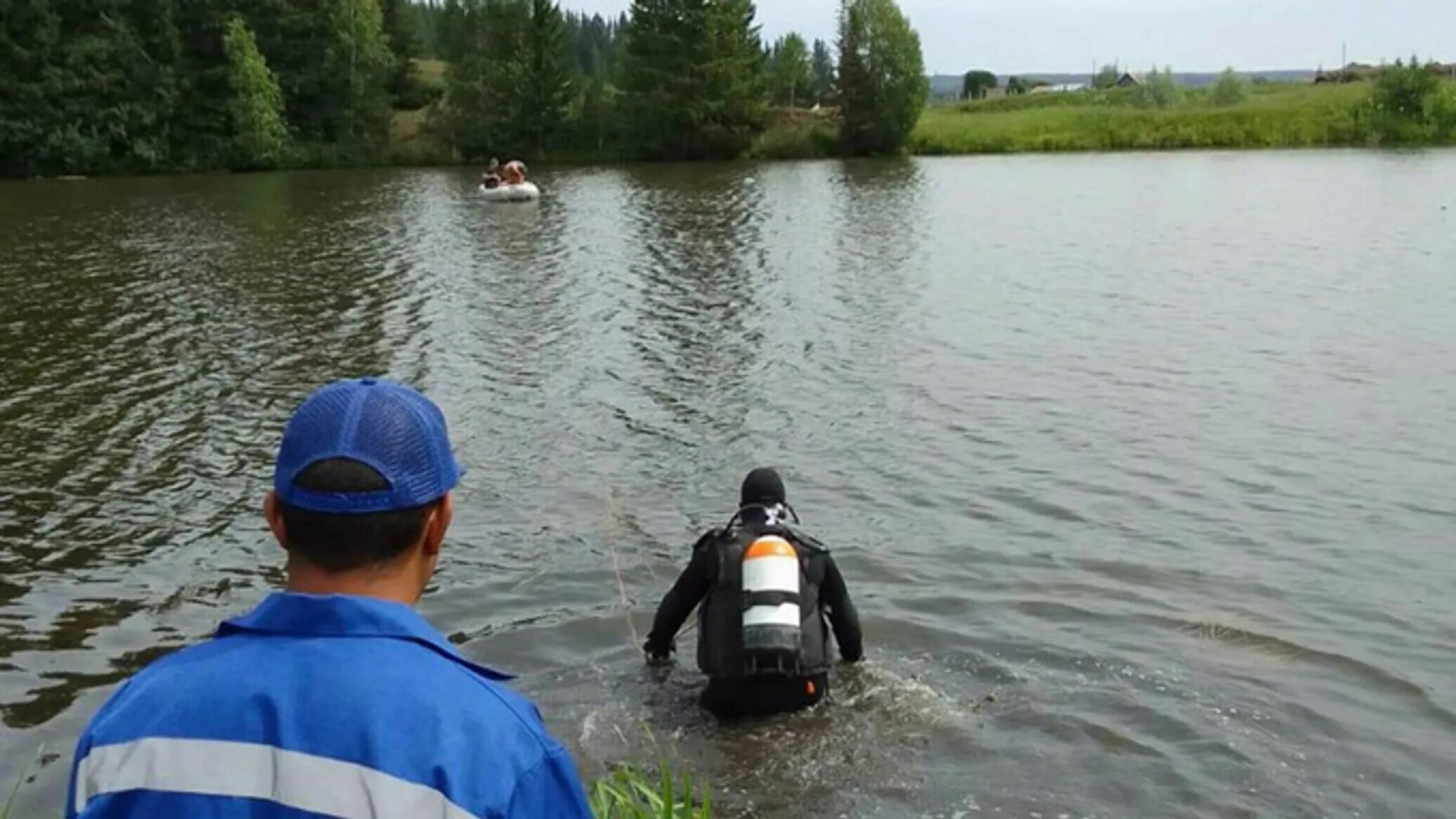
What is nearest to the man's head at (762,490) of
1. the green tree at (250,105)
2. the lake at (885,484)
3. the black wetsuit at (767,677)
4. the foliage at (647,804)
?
the black wetsuit at (767,677)

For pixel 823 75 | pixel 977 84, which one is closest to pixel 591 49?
pixel 977 84

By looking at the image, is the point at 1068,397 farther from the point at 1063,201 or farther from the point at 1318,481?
the point at 1063,201

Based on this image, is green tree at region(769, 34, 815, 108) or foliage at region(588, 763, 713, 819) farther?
green tree at region(769, 34, 815, 108)

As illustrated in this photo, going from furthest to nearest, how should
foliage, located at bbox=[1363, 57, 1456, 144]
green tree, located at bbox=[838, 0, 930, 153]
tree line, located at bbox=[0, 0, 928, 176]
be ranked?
green tree, located at bbox=[838, 0, 930, 153] < foliage, located at bbox=[1363, 57, 1456, 144] < tree line, located at bbox=[0, 0, 928, 176]

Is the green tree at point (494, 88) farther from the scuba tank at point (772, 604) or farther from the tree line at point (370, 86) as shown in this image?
the scuba tank at point (772, 604)

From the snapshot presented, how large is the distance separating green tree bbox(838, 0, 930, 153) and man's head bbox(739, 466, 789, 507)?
69.9 meters

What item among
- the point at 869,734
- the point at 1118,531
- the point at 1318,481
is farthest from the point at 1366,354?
the point at 869,734

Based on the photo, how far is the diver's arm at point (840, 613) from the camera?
8000 millimetres

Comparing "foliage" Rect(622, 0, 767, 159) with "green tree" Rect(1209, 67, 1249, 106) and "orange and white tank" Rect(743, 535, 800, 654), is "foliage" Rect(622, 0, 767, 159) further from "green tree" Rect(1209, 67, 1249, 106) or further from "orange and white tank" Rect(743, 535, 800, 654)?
"orange and white tank" Rect(743, 535, 800, 654)

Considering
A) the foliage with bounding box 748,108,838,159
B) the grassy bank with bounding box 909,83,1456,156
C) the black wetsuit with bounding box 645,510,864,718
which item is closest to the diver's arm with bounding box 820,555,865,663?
the black wetsuit with bounding box 645,510,864,718

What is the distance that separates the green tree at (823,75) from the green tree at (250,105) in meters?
30.6

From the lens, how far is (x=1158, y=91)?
9025cm

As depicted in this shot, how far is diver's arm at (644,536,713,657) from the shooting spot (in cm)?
796

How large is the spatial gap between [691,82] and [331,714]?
7548 cm
